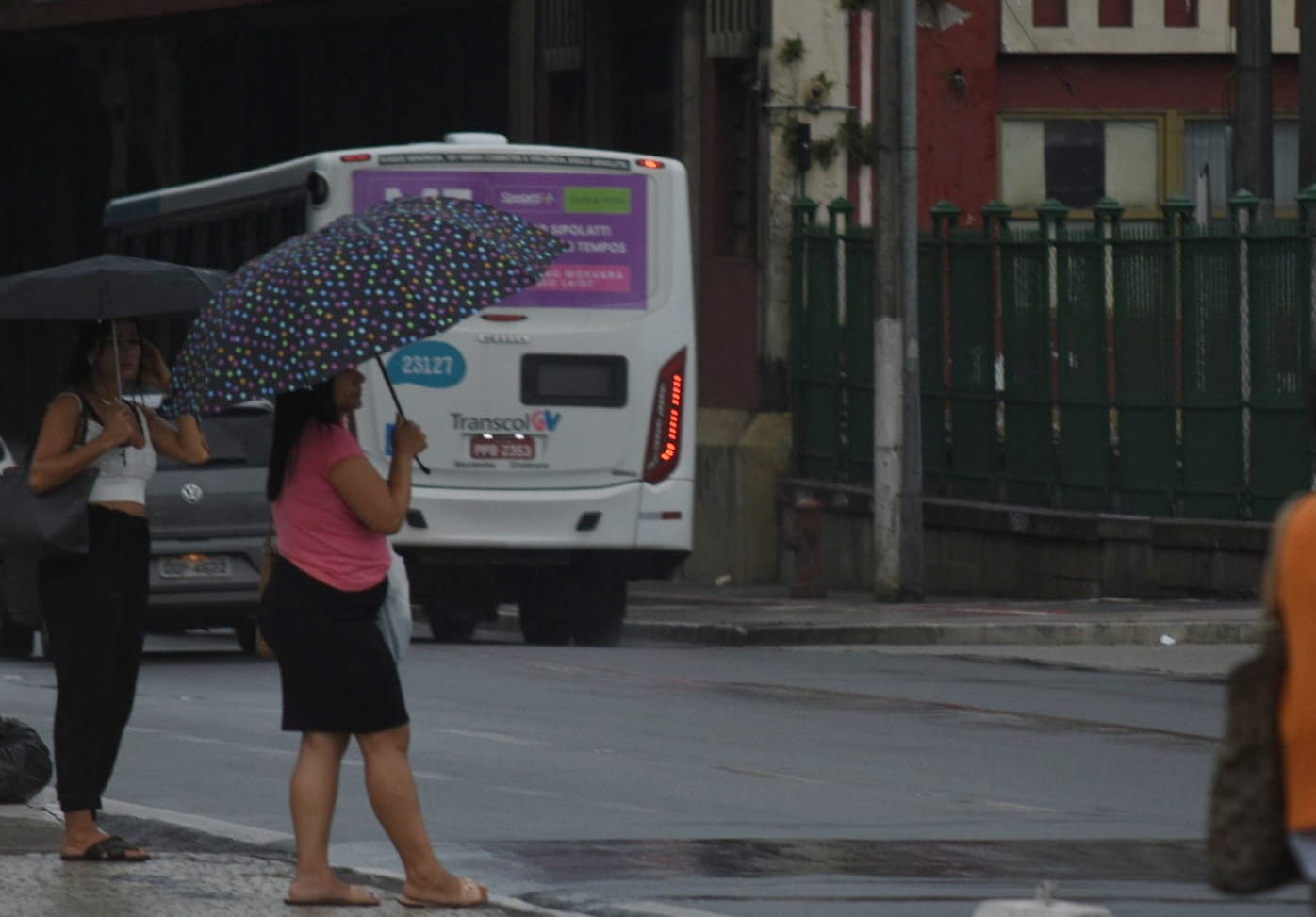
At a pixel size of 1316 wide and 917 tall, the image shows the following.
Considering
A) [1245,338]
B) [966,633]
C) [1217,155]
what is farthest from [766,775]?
[1217,155]

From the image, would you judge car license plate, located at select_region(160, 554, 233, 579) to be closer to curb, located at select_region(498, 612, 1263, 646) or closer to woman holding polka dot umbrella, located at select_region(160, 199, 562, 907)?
curb, located at select_region(498, 612, 1263, 646)

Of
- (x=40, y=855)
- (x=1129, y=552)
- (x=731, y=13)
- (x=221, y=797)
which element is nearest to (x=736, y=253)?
(x=731, y=13)

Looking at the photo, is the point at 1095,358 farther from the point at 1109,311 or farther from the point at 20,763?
the point at 20,763

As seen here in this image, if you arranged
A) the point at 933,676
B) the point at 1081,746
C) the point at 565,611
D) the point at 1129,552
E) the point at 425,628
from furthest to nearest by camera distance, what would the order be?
the point at 425,628, the point at 1129,552, the point at 565,611, the point at 933,676, the point at 1081,746

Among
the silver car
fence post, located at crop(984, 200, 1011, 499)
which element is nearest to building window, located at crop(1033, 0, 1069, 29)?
fence post, located at crop(984, 200, 1011, 499)

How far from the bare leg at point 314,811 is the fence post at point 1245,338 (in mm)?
13523

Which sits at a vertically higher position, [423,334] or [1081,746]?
[423,334]

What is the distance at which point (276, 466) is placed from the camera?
28.8 ft

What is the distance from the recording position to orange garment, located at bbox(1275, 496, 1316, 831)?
180 inches

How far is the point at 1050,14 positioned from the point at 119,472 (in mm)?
20513

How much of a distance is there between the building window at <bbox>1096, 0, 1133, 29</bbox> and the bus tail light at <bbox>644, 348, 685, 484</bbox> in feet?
35.4

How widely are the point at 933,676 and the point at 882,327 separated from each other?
6.07 m

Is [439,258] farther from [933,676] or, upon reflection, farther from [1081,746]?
[933,676]

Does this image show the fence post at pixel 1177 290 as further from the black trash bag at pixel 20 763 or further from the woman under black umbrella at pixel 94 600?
the woman under black umbrella at pixel 94 600
